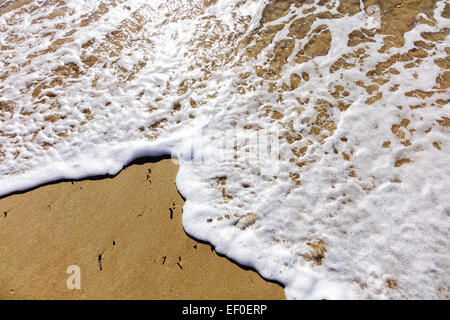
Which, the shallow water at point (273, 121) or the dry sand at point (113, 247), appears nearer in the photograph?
the dry sand at point (113, 247)

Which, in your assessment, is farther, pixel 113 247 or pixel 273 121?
pixel 273 121

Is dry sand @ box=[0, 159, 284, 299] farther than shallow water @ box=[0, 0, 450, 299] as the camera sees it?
No

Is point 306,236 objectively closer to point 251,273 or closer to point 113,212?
point 251,273

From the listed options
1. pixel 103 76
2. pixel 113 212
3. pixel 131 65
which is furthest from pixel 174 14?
pixel 113 212
